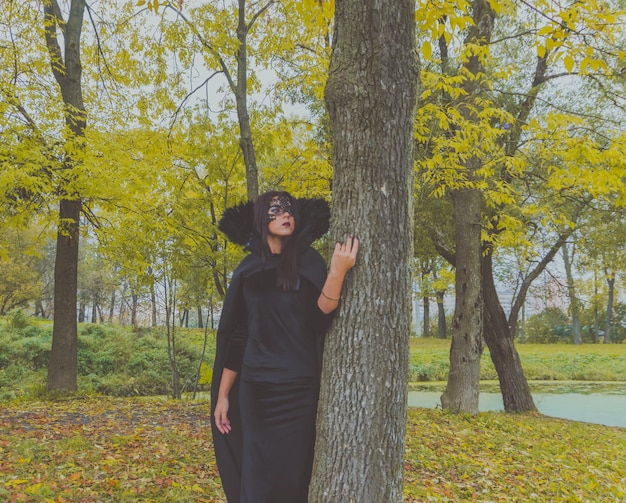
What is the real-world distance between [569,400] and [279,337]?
13.1m

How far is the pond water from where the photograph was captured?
1154 cm

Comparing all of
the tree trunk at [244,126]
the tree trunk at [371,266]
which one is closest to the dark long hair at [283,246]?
the tree trunk at [371,266]

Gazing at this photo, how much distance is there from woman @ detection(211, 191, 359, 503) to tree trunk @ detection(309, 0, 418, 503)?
19 cm

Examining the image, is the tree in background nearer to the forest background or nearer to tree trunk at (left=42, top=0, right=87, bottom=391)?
the forest background

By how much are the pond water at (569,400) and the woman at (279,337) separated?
9178 millimetres

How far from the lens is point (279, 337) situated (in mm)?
2354

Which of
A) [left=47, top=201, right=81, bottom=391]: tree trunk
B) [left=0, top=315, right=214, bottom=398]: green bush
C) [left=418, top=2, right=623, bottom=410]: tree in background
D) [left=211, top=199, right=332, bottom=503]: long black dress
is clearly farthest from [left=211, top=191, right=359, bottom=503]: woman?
[left=0, top=315, right=214, bottom=398]: green bush

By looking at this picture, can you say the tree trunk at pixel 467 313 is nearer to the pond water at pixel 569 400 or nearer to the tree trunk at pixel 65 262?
the pond water at pixel 569 400

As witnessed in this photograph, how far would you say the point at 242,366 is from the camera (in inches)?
99.0

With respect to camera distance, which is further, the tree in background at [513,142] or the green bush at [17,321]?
the green bush at [17,321]

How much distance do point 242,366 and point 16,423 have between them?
447 cm

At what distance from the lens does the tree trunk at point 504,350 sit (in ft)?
30.3

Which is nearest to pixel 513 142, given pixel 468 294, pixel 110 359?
pixel 468 294

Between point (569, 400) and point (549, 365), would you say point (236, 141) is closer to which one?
point (569, 400)
